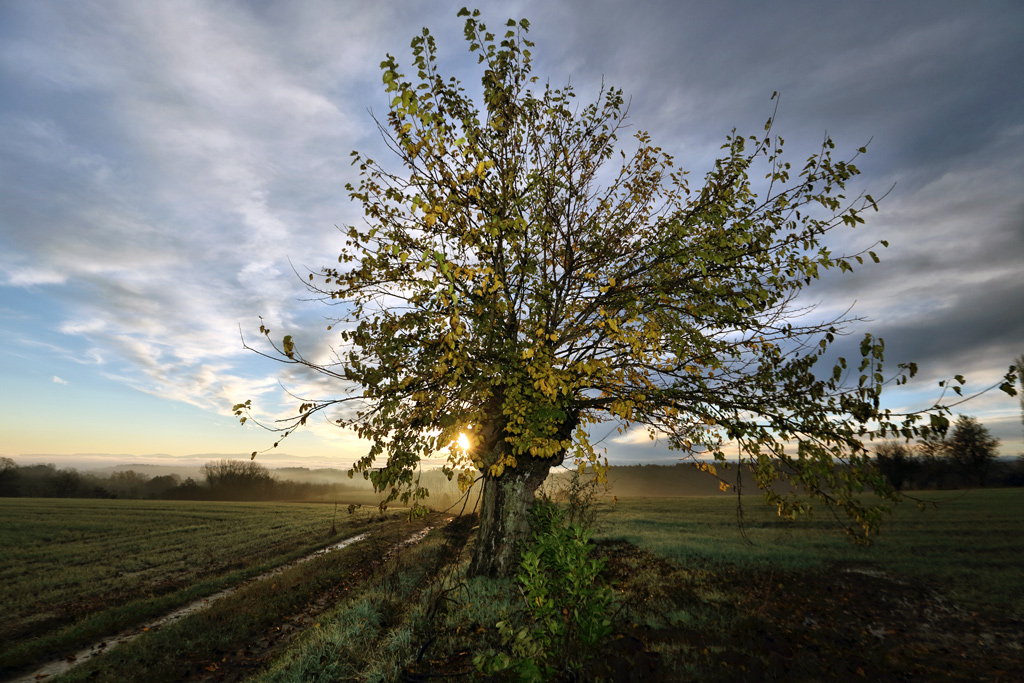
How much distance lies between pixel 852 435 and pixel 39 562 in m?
33.3

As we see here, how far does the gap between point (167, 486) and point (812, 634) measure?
10288 cm

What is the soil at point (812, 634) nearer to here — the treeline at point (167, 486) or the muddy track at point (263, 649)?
the muddy track at point (263, 649)

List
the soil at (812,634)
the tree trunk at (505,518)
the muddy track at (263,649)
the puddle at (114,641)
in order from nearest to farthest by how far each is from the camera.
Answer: the soil at (812,634), the muddy track at (263,649), the puddle at (114,641), the tree trunk at (505,518)

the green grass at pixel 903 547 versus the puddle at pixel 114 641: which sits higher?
the green grass at pixel 903 547

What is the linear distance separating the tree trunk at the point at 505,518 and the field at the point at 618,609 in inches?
33.7

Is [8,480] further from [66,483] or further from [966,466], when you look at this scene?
[966,466]

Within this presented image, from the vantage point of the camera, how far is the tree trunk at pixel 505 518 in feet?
40.2

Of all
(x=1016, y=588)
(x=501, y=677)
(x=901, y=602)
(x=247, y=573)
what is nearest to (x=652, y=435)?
(x=501, y=677)

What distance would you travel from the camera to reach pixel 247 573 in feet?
65.3

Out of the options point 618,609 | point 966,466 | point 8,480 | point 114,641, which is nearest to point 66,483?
point 8,480

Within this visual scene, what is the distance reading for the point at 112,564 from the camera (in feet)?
69.9

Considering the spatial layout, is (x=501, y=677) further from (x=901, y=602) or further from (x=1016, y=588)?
(x=1016, y=588)

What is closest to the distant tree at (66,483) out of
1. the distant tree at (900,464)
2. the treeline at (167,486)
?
the treeline at (167,486)

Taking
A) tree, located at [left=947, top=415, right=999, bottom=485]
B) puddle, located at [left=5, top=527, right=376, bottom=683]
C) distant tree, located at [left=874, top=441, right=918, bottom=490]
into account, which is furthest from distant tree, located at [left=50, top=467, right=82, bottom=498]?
tree, located at [left=947, top=415, right=999, bottom=485]
